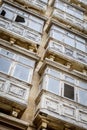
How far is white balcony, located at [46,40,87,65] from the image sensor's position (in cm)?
1379

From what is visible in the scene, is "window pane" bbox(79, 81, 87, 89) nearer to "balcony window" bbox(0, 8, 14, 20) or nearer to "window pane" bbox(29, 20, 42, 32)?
"window pane" bbox(29, 20, 42, 32)

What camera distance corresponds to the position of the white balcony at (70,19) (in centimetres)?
1716

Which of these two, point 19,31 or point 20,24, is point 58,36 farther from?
point 19,31

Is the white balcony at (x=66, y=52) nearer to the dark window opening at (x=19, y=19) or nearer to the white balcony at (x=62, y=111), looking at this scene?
the dark window opening at (x=19, y=19)

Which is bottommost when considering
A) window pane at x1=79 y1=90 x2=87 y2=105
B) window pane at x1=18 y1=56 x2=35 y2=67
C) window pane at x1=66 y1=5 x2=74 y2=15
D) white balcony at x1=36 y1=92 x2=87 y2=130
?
white balcony at x1=36 y1=92 x2=87 y2=130

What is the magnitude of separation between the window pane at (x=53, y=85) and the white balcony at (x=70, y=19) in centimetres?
654

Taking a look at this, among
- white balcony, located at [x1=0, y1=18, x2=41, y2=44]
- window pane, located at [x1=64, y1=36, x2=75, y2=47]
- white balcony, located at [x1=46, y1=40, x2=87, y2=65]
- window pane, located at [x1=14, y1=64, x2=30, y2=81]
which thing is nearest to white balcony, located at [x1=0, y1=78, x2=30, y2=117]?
window pane, located at [x1=14, y1=64, x2=30, y2=81]

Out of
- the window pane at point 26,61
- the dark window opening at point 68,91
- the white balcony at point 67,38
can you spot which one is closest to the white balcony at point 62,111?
the dark window opening at point 68,91

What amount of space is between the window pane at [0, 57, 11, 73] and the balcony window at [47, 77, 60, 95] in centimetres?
195

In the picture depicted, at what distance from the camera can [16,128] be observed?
9555 millimetres

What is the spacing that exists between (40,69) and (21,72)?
154 cm

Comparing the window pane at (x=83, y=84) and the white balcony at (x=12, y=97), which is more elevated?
the window pane at (x=83, y=84)

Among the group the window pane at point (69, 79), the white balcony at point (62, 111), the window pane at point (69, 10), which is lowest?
the white balcony at point (62, 111)

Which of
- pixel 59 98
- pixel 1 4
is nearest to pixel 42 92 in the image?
pixel 59 98
